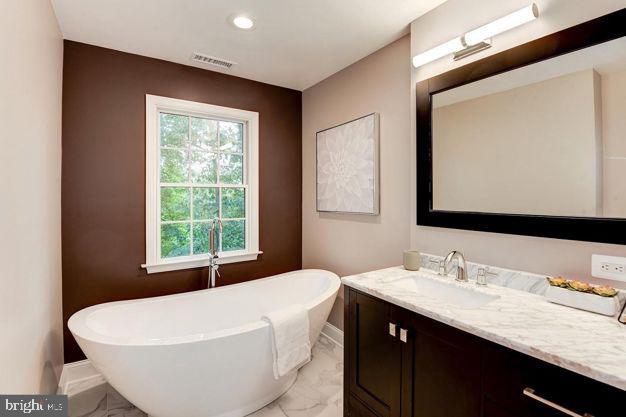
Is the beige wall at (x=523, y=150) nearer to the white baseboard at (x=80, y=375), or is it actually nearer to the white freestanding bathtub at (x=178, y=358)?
the white freestanding bathtub at (x=178, y=358)

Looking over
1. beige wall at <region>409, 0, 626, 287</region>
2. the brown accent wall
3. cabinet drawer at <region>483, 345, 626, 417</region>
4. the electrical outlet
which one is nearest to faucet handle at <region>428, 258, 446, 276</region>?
beige wall at <region>409, 0, 626, 287</region>

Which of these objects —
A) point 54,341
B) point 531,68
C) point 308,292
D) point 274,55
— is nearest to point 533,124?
point 531,68

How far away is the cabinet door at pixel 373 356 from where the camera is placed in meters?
1.43

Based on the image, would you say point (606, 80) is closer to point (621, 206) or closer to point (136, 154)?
point (621, 206)

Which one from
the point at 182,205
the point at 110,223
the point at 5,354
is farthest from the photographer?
the point at 182,205

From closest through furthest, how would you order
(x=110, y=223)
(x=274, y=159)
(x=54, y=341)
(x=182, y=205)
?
(x=54, y=341) → (x=110, y=223) → (x=182, y=205) → (x=274, y=159)

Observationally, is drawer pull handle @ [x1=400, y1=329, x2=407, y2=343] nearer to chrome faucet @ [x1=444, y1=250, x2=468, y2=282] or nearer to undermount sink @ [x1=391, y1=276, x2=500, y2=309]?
undermount sink @ [x1=391, y1=276, x2=500, y2=309]

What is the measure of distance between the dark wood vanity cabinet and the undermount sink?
287 mm

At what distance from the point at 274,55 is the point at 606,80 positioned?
214cm

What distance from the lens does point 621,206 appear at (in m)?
1.21

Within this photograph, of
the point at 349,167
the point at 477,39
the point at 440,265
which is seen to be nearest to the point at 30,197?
the point at 349,167

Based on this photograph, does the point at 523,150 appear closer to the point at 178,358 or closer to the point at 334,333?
the point at 178,358

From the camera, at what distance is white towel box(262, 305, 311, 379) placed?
183 centimetres

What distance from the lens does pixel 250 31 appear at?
7.13 ft
